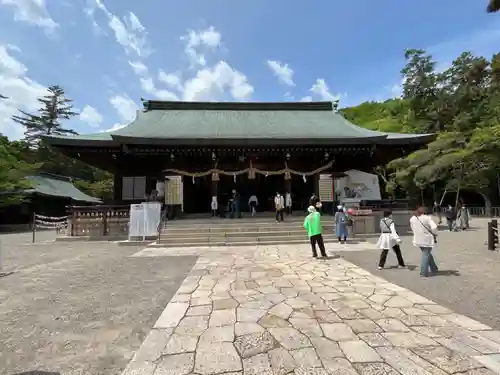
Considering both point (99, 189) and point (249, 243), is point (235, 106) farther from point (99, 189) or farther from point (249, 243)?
point (99, 189)

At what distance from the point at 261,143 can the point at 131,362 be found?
12374mm

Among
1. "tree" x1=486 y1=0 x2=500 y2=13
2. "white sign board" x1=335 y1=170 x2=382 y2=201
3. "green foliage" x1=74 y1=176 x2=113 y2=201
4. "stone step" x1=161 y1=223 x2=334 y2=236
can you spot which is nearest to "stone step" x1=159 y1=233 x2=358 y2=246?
"stone step" x1=161 y1=223 x2=334 y2=236

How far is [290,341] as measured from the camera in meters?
3.43

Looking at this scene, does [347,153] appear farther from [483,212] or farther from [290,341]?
[483,212]

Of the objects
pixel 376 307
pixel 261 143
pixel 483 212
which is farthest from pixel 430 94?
pixel 376 307

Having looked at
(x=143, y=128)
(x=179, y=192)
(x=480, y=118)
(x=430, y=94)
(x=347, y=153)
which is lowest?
(x=179, y=192)

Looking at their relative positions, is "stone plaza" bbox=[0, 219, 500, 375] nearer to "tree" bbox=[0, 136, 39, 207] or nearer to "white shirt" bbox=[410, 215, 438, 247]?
"white shirt" bbox=[410, 215, 438, 247]

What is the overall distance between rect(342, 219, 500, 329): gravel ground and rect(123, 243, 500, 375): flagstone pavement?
35 cm

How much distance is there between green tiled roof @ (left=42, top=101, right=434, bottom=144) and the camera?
15164 millimetres

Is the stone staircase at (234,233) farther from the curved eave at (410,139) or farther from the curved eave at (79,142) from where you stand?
the curved eave at (410,139)

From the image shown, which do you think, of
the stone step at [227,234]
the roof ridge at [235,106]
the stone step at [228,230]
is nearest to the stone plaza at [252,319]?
the stone step at [227,234]

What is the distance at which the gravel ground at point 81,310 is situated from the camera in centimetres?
318

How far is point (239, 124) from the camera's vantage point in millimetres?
19484

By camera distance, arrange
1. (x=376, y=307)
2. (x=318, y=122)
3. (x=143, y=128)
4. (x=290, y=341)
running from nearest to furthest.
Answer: (x=290, y=341), (x=376, y=307), (x=143, y=128), (x=318, y=122)
